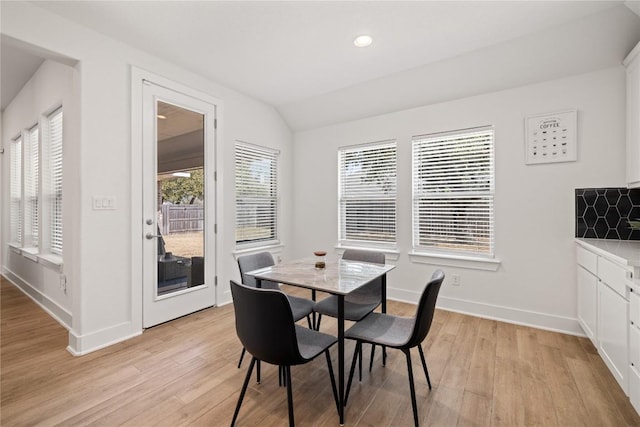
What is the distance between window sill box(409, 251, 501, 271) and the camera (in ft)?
Result: 10.8

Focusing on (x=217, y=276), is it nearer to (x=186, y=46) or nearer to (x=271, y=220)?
(x=271, y=220)

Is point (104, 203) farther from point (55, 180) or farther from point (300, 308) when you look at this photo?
point (300, 308)

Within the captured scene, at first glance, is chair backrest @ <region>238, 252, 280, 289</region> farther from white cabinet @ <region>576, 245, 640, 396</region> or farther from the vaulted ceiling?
white cabinet @ <region>576, 245, 640, 396</region>

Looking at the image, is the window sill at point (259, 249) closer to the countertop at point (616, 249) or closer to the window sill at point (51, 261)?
the window sill at point (51, 261)

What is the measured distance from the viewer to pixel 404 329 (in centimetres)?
191

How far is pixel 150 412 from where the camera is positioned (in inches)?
70.4

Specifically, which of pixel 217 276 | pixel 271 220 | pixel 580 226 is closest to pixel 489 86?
pixel 580 226

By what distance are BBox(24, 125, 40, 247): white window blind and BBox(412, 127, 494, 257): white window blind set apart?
518 cm

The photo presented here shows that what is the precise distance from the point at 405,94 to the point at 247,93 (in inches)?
80.9

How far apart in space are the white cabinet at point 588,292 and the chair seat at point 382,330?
161 centimetres

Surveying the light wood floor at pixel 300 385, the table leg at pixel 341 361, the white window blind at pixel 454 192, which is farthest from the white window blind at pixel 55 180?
the white window blind at pixel 454 192

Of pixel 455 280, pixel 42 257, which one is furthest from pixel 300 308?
pixel 42 257

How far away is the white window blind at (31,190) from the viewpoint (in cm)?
409

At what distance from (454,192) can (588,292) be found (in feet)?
5.06
